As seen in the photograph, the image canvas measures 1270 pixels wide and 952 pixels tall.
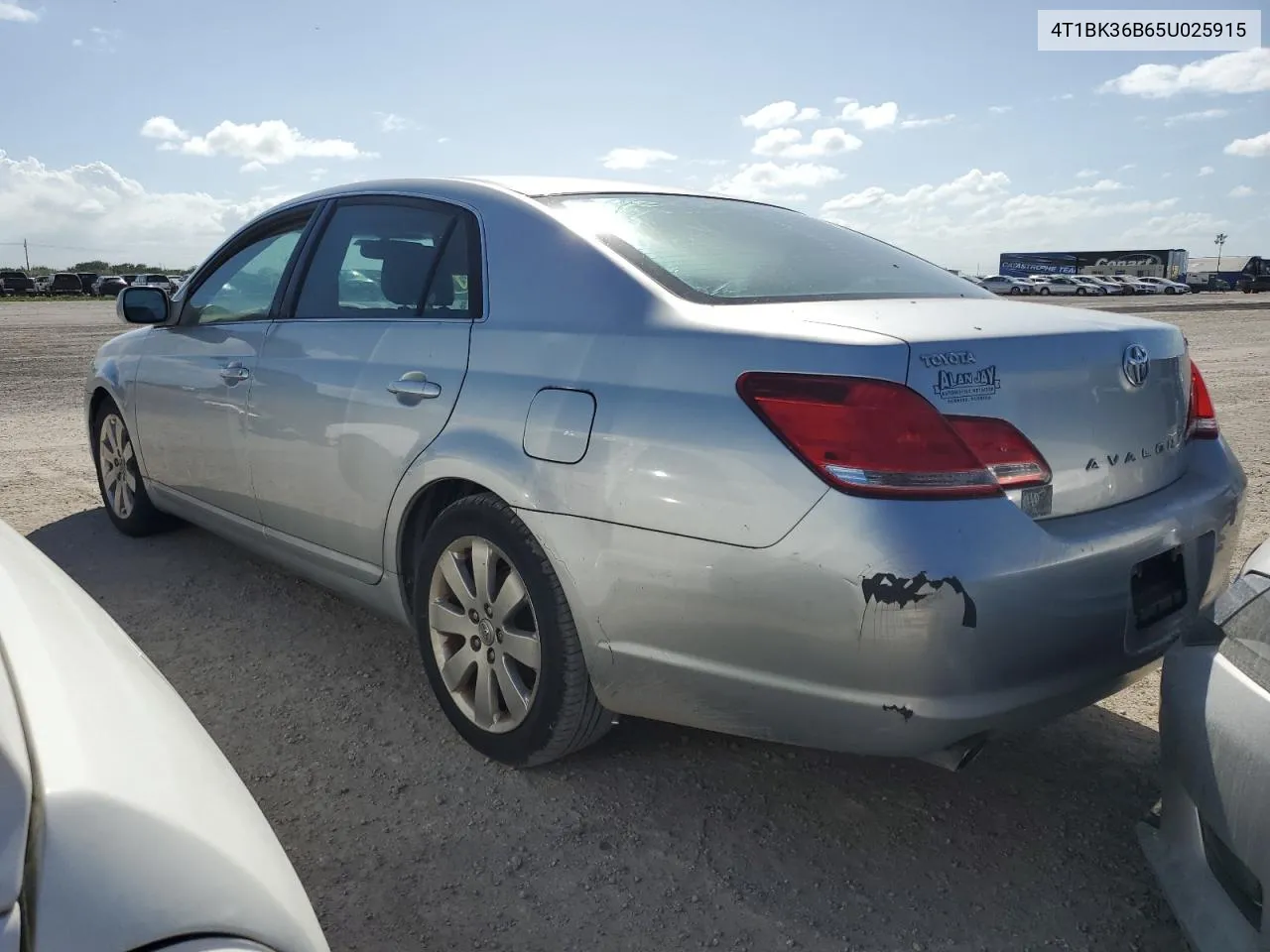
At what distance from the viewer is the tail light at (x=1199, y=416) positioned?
2.59 meters

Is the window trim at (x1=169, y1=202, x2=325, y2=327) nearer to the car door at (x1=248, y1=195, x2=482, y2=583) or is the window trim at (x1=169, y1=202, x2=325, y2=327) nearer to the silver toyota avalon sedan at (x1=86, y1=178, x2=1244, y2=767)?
the car door at (x1=248, y1=195, x2=482, y2=583)

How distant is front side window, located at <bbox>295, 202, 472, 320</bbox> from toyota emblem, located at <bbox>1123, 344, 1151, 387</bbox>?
165 cm

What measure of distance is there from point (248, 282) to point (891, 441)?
2.81 m

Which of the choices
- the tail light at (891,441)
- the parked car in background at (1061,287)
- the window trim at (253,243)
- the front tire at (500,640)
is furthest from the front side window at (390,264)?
the parked car in background at (1061,287)

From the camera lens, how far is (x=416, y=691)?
321cm

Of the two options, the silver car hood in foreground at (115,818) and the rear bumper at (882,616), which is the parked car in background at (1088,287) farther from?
the silver car hood in foreground at (115,818)

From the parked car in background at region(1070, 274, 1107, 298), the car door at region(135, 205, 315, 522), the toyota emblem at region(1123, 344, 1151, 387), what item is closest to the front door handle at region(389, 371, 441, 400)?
the car door at region(135, 205, 315, 522)

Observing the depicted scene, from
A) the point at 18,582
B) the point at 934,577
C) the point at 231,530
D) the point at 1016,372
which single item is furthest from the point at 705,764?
the point at 231,530

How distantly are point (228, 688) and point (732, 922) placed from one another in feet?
6.19

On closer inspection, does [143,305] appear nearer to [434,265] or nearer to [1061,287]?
[434,265]

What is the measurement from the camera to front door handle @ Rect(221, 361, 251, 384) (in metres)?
3.50

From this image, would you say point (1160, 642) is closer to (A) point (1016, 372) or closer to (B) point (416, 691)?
(A) point (1016, 372)

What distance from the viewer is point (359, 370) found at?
2982 millimetres

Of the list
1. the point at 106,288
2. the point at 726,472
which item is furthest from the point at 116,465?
the point at 106,288
